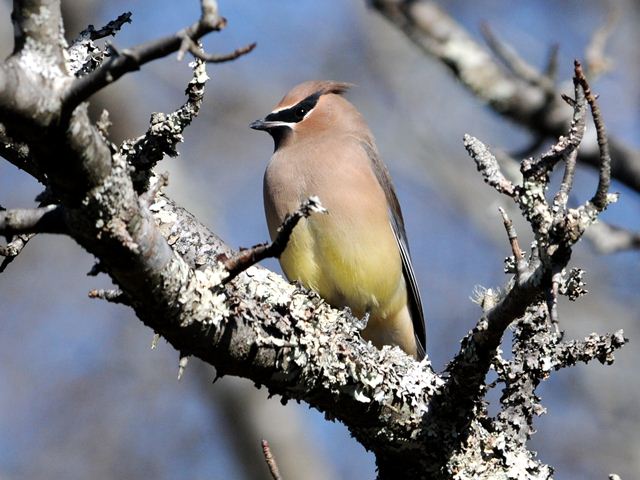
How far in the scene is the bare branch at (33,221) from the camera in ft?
8.86

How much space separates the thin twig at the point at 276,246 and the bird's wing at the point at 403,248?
2.93 m

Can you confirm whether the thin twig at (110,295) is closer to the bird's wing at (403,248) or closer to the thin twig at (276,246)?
the thin twig at (276,246)

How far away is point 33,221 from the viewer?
8.93 ft

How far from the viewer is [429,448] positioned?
401 centimetres

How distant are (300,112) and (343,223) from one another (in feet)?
3.66

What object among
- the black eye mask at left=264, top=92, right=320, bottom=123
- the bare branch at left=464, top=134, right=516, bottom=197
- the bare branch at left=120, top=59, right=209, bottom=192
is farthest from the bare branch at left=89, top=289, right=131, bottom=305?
the black eye mask at left=264, top=92, right=320, bottom=123

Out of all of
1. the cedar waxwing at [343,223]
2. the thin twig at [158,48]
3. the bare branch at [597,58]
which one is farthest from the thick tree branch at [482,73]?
the thin twig at [158,48]

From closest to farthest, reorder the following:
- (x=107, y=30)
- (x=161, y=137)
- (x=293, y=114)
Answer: (x=161, y=137), (x=107, y=30), (x=293, y=114)

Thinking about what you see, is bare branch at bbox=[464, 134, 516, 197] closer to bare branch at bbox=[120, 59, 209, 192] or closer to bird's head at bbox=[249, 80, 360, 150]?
bare branch at bbox=[120, 59, 209, 192]

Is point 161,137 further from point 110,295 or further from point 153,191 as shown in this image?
point 110,295

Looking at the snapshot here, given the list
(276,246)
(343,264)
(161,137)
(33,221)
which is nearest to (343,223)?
(343,264)

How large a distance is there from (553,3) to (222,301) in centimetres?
1049

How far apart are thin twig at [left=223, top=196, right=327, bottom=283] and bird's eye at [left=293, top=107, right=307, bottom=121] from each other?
10.8 feet

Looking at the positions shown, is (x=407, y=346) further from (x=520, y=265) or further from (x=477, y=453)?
(x=520, y=265)
